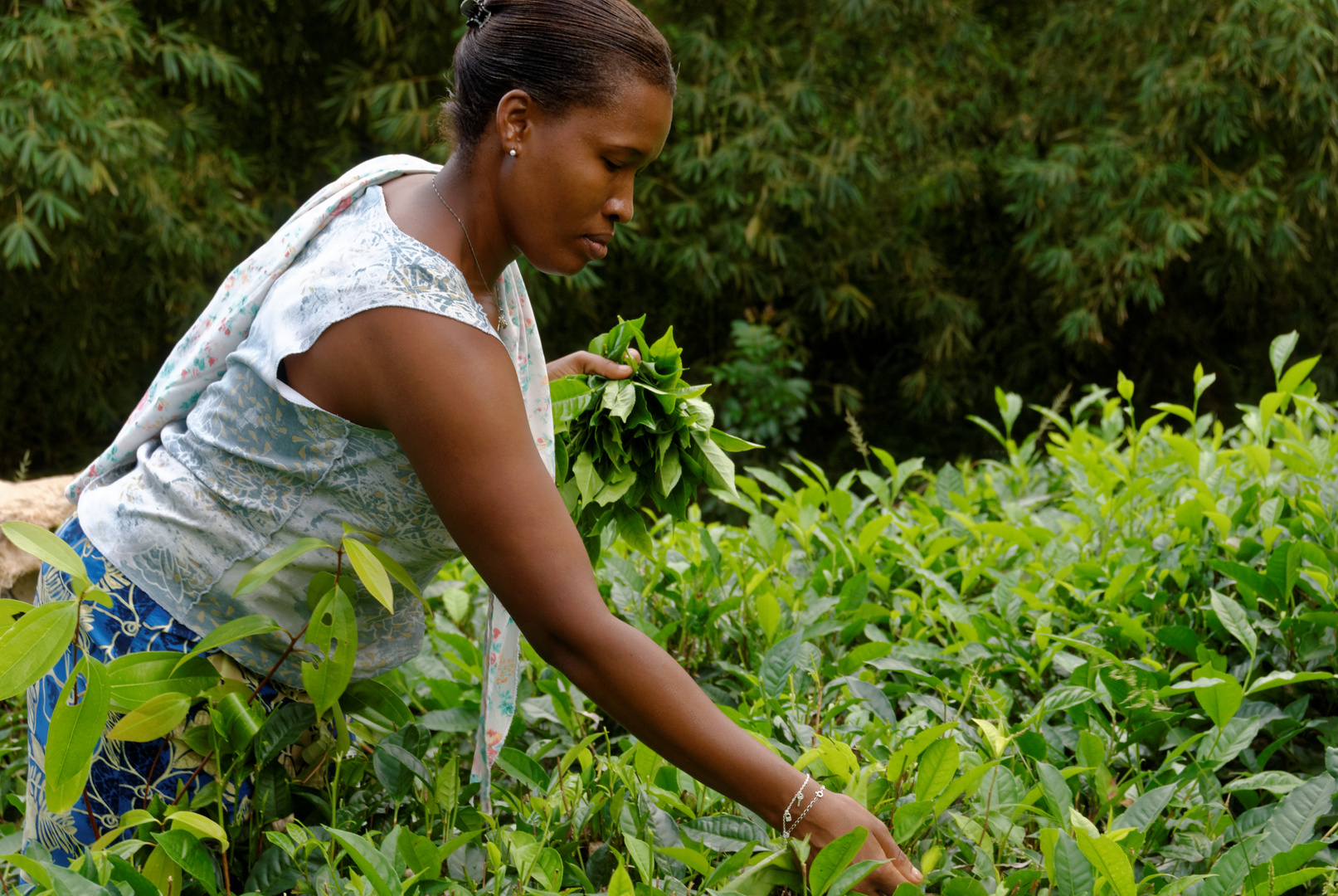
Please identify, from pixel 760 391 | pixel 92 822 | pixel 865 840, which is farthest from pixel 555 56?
pixel 760 391

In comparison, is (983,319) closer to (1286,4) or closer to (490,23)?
(1286,4)

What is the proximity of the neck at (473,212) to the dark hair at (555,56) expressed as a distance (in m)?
0.03

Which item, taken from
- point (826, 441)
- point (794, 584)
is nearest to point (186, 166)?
point (826, 441)

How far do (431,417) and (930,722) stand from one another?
85 cm

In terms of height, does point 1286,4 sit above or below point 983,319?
above

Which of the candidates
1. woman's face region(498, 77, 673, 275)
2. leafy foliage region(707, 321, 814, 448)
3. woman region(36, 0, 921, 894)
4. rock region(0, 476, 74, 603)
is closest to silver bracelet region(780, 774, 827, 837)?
woman region(36, 0, 921, 894)

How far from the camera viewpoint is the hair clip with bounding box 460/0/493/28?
122cm

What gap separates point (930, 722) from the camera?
1505mm

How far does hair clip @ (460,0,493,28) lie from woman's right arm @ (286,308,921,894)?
0.40 m

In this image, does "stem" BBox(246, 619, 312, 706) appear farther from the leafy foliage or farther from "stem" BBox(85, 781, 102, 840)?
the leafy foliage

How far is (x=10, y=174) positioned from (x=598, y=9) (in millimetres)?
4431

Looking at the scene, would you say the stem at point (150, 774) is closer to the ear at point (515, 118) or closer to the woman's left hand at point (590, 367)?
the woman's left hand at point (590, 367)

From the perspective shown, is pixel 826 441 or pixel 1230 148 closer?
pixel 1230 148

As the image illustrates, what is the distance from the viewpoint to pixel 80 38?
4.73 metres
